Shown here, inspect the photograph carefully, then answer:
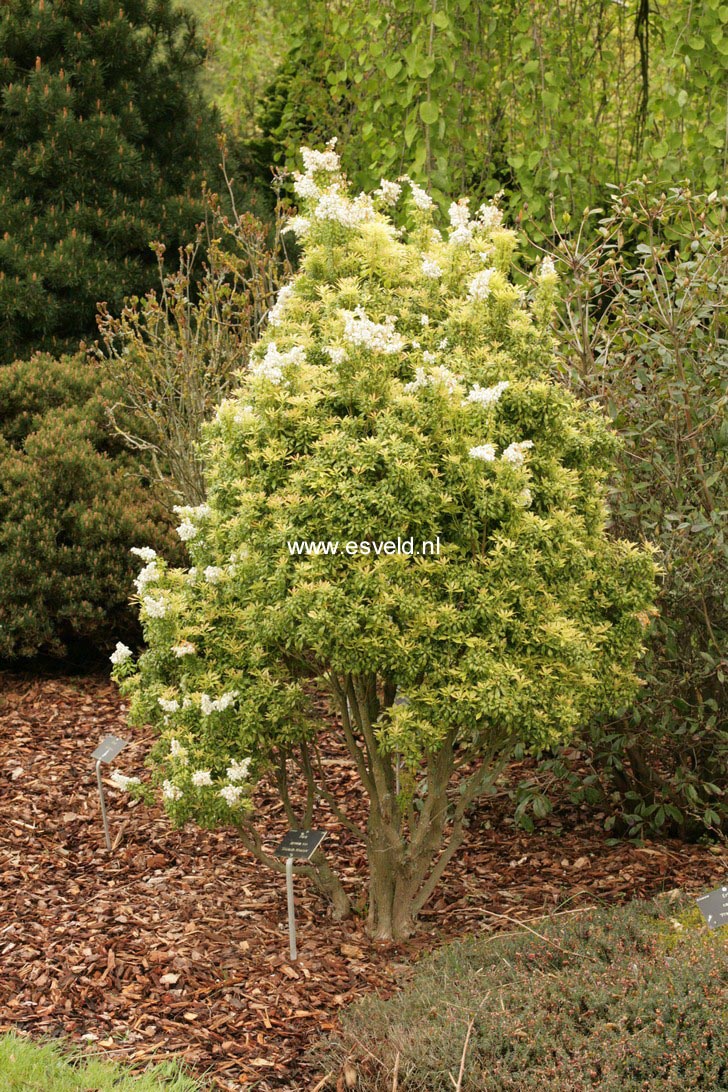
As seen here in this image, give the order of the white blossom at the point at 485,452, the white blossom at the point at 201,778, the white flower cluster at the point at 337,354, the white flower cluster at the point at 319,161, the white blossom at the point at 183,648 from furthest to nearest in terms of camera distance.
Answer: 1. the white flower cluster at the point at 319,161
2. the white blossom at the point at 183,648
3. the white blossom at the point at 201,778
4. the white flower cluster at the point at 337,354
5. the white blossom at the point at 485,452

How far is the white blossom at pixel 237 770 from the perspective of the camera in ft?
10.0

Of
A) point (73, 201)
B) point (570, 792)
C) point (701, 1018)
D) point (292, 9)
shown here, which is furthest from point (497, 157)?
point (701, 1018)

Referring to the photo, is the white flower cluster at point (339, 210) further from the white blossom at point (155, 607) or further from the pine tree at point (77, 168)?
the pine tree at point (77, 168)

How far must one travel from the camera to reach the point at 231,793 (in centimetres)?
303

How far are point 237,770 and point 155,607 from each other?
50 centimetres

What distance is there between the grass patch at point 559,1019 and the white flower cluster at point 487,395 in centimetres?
135

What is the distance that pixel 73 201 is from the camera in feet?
21.2

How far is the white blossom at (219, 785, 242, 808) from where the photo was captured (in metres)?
3.03

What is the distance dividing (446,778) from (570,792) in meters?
1.08

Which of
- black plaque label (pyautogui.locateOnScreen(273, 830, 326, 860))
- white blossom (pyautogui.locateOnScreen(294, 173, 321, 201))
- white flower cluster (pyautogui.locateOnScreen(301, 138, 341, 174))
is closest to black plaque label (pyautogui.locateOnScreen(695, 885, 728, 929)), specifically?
black plaque label (pyautogui.locateOnScreen(273, 830, 326, 860))

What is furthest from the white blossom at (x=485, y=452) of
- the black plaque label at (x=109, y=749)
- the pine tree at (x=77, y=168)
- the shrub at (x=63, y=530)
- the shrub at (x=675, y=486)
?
the pine tree at (x=77, y=168)

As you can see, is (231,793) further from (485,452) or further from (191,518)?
(485,452)

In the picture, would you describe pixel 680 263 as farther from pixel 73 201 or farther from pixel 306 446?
pixel 73 201

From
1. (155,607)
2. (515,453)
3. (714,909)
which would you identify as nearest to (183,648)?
(155,607)
